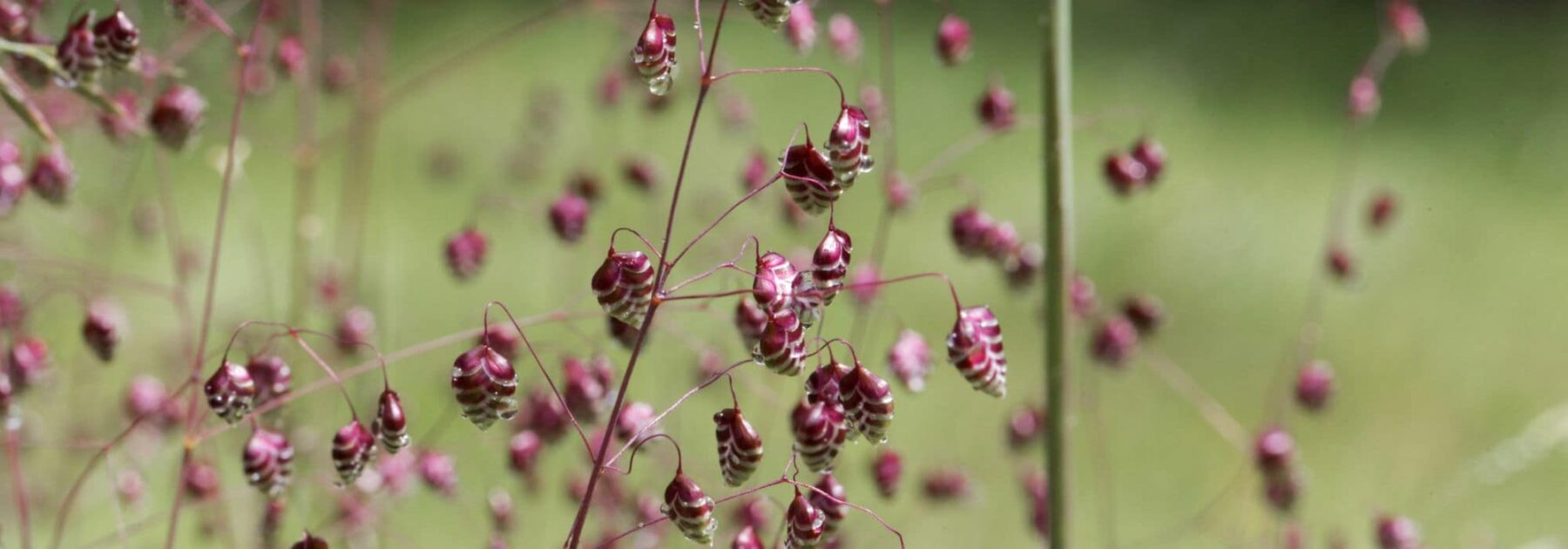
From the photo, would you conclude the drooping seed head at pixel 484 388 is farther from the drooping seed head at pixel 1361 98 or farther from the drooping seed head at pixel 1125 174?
the drooping seed head at pixel 1361 98

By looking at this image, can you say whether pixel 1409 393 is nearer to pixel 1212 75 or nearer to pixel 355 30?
pixel 1212 75

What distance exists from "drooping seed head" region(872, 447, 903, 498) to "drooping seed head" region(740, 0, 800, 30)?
0.31 m

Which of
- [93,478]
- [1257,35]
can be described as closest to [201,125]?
[93,478]

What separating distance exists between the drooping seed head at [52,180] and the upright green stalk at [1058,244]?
449 mm

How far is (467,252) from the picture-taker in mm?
897

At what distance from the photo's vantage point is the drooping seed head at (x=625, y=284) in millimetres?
452

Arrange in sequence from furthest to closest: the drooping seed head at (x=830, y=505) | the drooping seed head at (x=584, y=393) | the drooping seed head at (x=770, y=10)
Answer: the drooping seed head at (x=584, y=393), the drooping seed head at (x=830, y=505), the drooping seed head at (x=770, y=10)

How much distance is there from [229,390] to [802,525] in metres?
0.21

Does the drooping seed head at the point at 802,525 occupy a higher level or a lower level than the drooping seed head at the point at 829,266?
lower

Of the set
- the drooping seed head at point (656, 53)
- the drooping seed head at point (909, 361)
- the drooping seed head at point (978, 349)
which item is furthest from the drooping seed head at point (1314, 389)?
the drooping seed head at point (656, 53)

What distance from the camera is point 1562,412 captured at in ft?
3.59

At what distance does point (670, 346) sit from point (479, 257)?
2.36 ft

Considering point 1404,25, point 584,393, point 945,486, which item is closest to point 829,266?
point 584,393

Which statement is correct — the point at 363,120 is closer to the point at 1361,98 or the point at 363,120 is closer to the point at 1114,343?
the point at 1114,343
